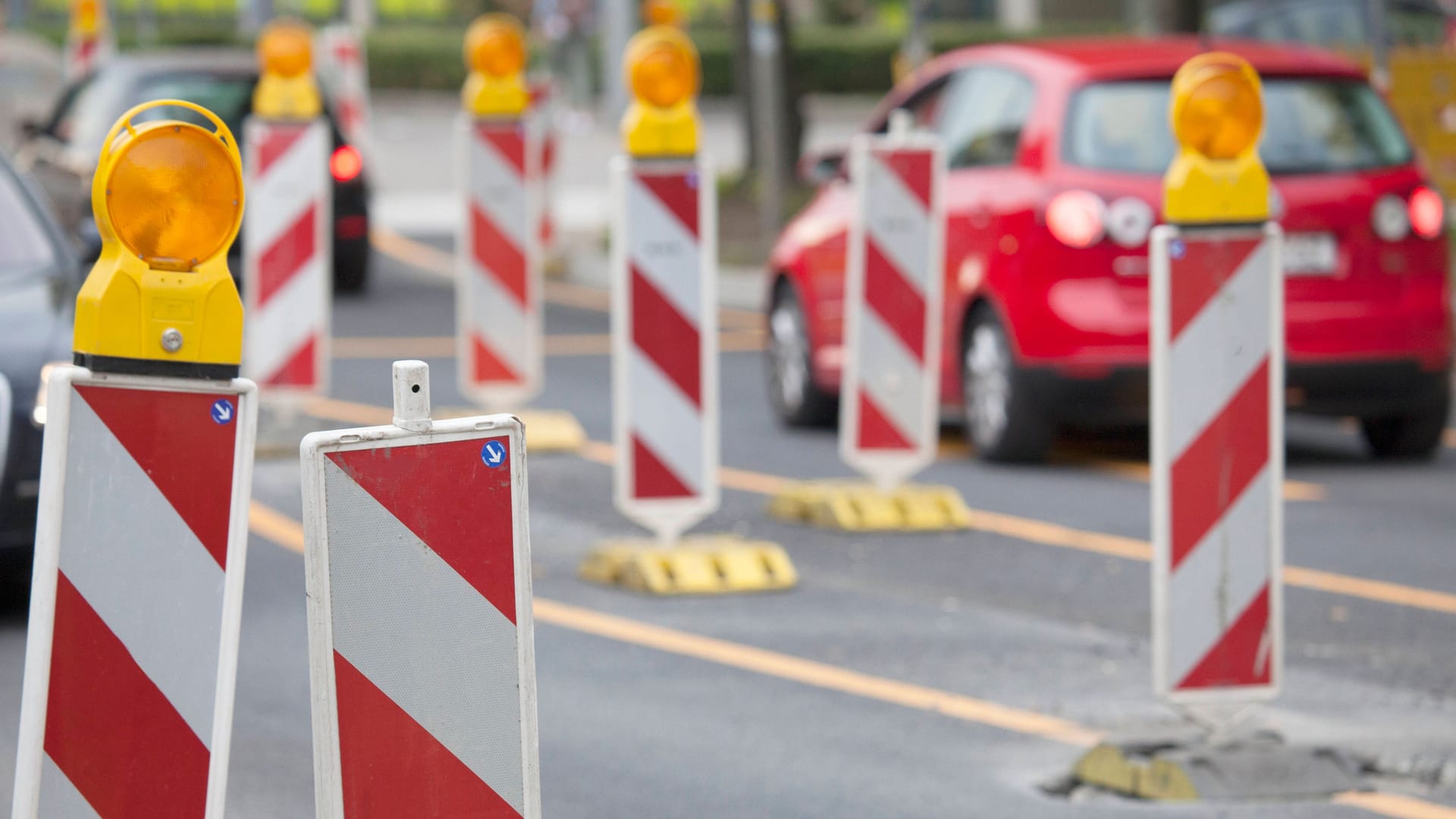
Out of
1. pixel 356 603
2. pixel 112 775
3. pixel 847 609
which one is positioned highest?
pixel 356 603

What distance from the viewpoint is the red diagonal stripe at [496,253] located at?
36.6 ft

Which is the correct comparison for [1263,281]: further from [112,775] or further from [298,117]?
[298,117]

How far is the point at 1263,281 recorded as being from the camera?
5660mm

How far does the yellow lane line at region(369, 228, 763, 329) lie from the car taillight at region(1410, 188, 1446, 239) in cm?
660

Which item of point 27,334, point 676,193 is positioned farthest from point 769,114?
point 27,334

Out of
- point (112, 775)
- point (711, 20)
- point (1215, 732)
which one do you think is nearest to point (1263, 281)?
point (1215, 732)

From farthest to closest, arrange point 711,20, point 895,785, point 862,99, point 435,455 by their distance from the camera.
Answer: point 711,20 < point 862,99 < point 895,785 < point 435,455

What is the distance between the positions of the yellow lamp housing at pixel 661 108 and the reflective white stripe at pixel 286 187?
126 inches

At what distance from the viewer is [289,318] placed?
11.0m

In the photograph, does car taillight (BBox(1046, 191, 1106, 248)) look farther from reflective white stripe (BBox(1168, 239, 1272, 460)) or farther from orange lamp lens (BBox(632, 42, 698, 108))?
reflective white stripe (BBox(1168, 239, 1272, 460))

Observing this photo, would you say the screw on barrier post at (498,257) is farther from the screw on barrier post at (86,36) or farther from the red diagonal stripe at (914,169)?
the screw on barrier post at (86,36)

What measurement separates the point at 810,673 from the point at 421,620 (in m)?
3.14

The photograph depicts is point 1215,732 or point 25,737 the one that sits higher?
point 25,737

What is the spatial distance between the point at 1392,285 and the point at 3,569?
532 centimetres
